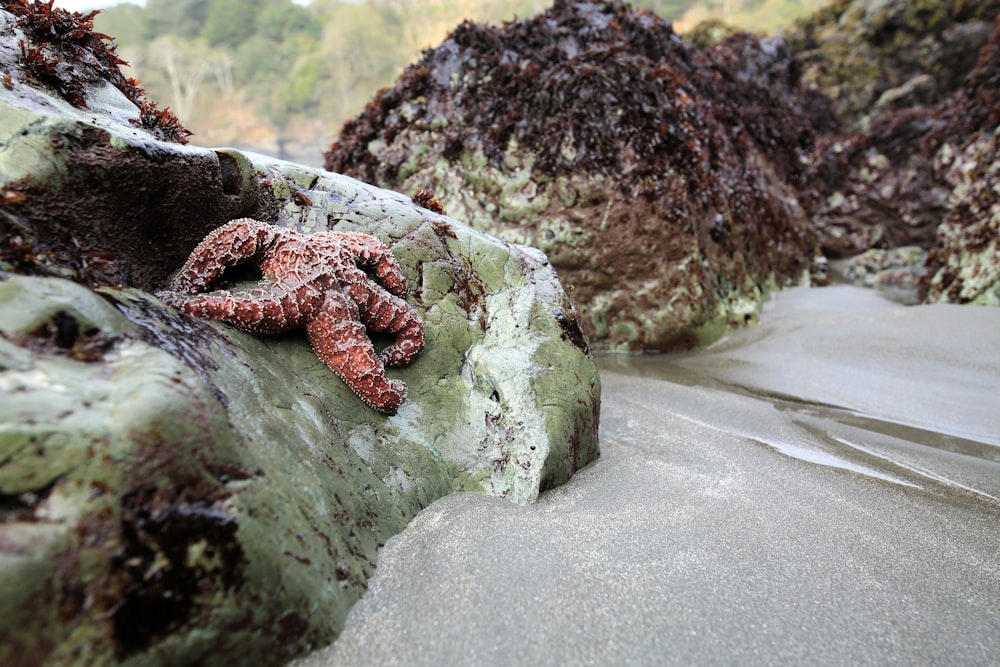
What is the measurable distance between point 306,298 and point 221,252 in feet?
1.50

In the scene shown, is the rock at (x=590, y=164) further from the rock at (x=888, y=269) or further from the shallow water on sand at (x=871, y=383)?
the rock at (x=888, y=269)

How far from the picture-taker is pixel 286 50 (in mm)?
49031

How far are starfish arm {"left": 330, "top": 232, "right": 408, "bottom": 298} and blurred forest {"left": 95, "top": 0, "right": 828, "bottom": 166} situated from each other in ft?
136

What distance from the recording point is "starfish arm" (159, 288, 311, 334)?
Result: 2.26 meters

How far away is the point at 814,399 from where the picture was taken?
4.32m

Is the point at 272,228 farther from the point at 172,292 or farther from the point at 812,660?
the point at 812,660

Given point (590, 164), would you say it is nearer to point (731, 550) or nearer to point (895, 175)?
point (731, 550)

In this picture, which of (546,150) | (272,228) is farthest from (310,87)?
(272,228)

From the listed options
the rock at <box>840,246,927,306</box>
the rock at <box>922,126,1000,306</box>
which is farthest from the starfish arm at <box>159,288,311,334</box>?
the rock at <box>840,246,927,306</box>

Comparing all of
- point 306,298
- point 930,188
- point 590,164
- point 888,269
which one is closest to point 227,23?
point 590,164

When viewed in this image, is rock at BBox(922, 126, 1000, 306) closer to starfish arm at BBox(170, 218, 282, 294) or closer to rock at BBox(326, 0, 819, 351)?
rock at BBox(326, 0, 819, 351)

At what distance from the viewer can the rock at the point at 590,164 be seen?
5.80 m

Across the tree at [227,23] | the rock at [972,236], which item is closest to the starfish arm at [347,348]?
the rock at [972,236]

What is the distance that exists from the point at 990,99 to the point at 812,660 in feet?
30.2
